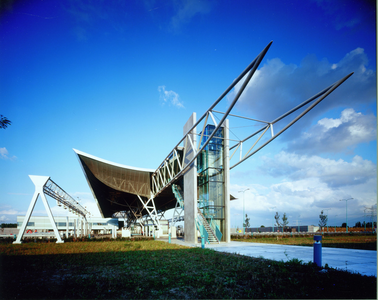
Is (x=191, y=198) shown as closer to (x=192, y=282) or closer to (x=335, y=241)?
(x=335, y=241)

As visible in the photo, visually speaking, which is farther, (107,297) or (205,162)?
(205,162)

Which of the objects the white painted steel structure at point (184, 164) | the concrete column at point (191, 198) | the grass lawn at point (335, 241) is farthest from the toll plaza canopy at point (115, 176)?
the grass lawn at point (335, 241)

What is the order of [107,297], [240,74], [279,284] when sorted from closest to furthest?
[107,297]
[279,284]
[240,74]

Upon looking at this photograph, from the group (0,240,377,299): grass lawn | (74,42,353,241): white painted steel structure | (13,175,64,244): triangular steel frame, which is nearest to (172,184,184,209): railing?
(74,42,353,241): white painted steel structure

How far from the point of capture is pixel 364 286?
5.73 m

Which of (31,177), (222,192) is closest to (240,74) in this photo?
(222,192)

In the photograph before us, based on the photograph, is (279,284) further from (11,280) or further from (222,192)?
(222,192)

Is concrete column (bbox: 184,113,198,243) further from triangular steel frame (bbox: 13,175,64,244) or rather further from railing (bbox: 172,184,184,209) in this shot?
triangular steel frame (bbox: 13,175,64,244)

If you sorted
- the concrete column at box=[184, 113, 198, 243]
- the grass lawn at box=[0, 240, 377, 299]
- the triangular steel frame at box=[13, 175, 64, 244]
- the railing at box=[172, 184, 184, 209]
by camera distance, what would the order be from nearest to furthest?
the grass lawn at box=[0, 240, 377, 299], the concrete column at box=[184, 113, 198, 243], the triangular steel frame at box=[13, 175, 64, 244], the railing at box=[172, 184, 184, 209]

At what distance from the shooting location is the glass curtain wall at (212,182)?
2311 cm

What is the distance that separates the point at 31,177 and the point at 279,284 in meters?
27.3

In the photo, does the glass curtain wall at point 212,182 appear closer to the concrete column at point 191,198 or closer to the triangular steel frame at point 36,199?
the concrete column at point 191,198

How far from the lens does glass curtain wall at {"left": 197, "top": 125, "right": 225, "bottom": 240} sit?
23109 millimetres

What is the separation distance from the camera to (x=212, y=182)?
2366cm
